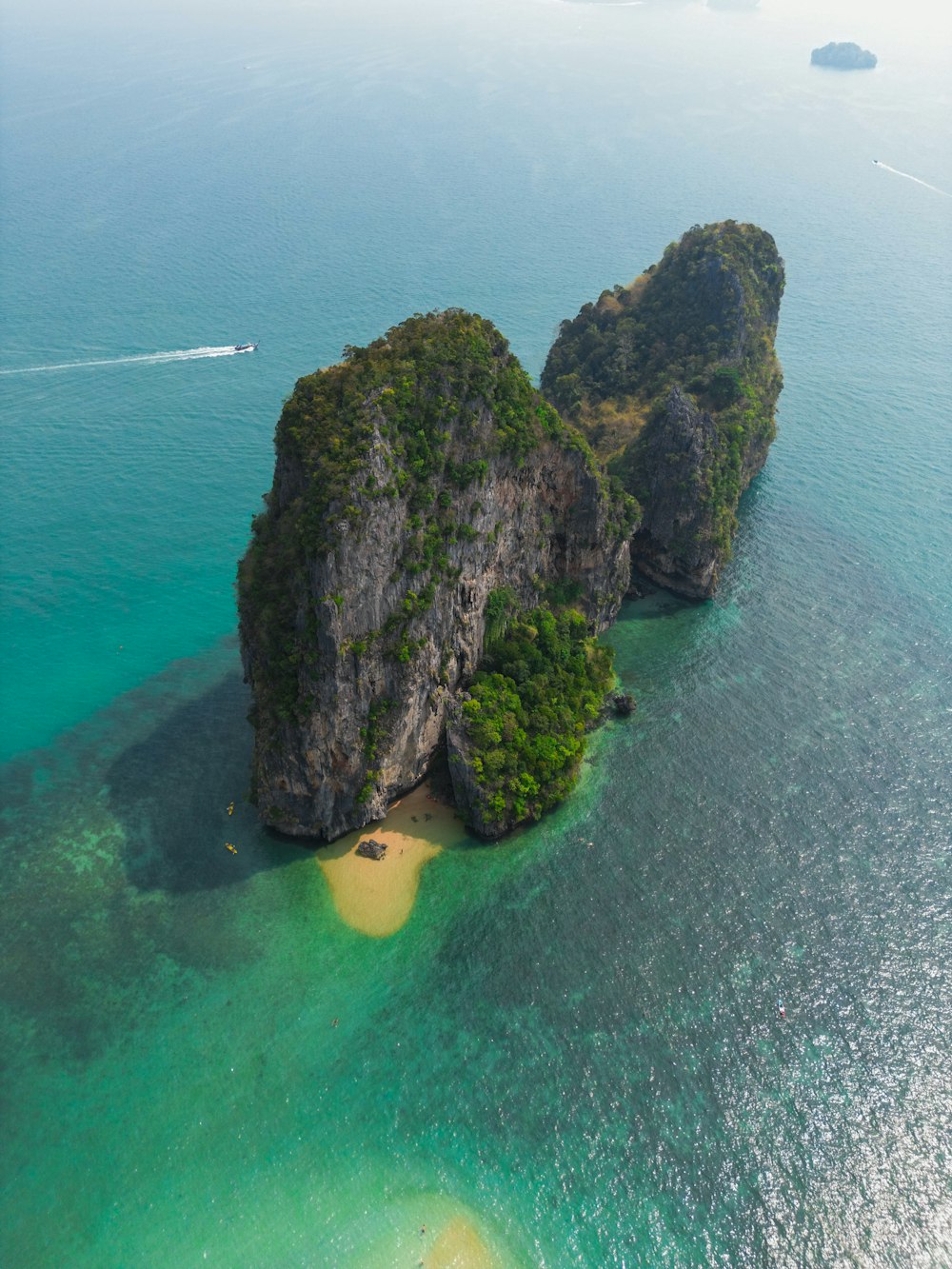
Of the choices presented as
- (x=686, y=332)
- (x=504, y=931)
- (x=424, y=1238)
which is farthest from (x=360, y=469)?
(x=686, y=332)

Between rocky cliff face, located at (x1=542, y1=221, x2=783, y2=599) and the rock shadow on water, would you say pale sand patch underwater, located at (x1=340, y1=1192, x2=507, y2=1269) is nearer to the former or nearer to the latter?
the rock shadow on water

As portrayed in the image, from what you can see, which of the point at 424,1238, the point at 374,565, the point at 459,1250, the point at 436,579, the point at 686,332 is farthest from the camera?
the point at 686,332

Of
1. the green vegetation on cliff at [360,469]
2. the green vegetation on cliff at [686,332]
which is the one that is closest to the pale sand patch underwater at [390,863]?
the green vegetation on cliff at [360,469]

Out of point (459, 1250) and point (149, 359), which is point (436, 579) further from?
point (149, 359)

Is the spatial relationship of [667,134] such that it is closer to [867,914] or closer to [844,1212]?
[867,914]

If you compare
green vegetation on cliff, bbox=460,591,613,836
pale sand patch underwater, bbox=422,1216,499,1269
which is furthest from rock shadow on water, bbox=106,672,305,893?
pale sand patch underwater, bbox=422,1216,499,1269

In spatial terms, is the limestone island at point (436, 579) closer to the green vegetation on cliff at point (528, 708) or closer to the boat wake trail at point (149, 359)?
the green vegetation on cliff at point (528, 708)
